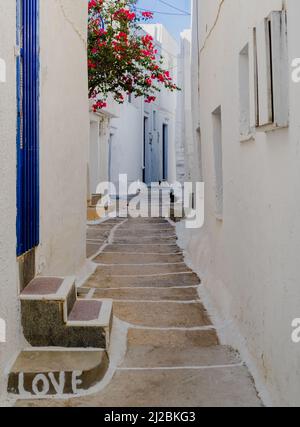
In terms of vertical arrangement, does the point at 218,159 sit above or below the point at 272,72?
below

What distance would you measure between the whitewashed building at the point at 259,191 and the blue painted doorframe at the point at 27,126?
5.22 ft

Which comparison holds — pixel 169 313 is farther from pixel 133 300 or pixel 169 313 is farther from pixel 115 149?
pixel 115 149

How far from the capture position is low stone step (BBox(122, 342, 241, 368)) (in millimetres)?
4133

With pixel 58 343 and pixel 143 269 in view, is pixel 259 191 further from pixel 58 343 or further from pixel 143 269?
pixel 143 269

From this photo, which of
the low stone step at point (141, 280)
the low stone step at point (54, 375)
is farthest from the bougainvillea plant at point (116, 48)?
the low stone step at point (54, 375)

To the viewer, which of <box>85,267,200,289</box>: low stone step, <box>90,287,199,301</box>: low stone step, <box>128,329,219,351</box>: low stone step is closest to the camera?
<box>128,329,219,351</box>: low stone step

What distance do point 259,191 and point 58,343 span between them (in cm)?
169

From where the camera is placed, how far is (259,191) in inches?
147

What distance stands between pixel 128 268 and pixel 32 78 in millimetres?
3729

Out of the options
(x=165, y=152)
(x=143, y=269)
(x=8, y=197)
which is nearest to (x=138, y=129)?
(x=165, y=152)

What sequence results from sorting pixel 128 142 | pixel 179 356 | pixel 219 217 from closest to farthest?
1. pixel 179 356
2. pixel 219 217
3. pixel 128 142

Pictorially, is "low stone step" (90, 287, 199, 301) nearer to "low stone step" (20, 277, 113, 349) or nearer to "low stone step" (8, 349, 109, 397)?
"low stone step" (20, 277, 113, 349)

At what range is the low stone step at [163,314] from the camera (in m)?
5.19

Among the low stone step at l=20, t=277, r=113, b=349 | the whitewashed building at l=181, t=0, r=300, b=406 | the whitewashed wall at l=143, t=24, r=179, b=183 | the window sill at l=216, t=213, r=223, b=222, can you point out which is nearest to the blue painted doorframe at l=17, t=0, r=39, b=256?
the low stone step at l=20, t=277, r=113, b=349
